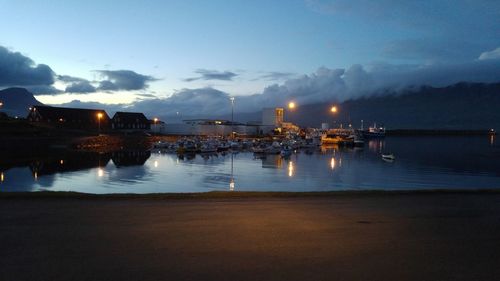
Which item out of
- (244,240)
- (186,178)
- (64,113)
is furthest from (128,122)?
(244,240)

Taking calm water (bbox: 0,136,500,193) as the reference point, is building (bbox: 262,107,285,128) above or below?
above

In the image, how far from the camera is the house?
109 meters

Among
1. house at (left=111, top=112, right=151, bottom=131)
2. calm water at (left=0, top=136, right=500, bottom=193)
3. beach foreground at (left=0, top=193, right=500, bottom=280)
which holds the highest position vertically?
house at (left=111, top=112, right=151, bottom=131)

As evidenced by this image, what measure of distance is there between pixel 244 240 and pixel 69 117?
97.5 meters

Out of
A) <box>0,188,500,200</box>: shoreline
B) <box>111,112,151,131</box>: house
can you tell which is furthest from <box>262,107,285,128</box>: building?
<box>0,188,500,200</box>: shoreline

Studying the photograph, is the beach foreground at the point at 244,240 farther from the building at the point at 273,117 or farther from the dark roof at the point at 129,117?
the building at the point at 273,117

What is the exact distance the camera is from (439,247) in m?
8.36

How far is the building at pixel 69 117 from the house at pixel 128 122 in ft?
8.24

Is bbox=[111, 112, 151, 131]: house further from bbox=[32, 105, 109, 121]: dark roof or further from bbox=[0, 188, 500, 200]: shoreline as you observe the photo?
bbox=[0, 188, 500, 200]: shoreline

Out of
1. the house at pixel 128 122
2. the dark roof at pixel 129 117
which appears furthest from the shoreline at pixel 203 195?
the dark roof at pixel 129 117

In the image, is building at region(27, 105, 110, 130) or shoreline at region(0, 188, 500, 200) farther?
building at region(27, 105, 110, 130)

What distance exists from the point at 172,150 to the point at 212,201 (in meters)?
60.6

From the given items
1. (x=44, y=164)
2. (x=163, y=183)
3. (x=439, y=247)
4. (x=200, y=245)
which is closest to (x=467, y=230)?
(x=439, y=247)

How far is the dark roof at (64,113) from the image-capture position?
92.2 metres
